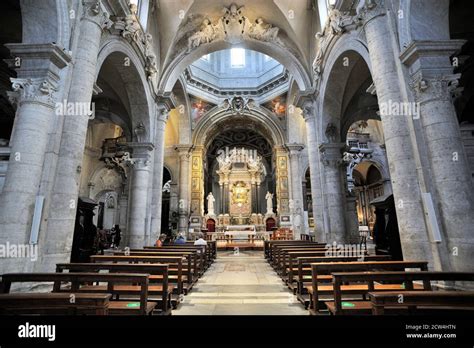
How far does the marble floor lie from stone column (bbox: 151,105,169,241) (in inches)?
→ 170

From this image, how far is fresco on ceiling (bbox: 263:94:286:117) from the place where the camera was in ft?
65.0

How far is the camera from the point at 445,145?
4.53 m

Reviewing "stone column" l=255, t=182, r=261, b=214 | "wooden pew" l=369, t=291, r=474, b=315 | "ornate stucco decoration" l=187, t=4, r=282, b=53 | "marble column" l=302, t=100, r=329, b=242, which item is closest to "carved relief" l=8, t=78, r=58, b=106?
"wooden pew" l=369, t=291, r=474, b=315

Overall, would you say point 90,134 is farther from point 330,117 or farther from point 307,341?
point 307,341

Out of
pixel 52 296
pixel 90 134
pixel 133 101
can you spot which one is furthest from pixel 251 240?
pixel 52 296

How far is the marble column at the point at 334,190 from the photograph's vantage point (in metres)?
9.52

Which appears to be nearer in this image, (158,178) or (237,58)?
(158,178)

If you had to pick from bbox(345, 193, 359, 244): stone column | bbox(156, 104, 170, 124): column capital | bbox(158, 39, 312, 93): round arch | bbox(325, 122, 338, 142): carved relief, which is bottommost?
bbox(345, 193, 359, 244): stone column

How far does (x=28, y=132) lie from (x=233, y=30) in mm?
10526

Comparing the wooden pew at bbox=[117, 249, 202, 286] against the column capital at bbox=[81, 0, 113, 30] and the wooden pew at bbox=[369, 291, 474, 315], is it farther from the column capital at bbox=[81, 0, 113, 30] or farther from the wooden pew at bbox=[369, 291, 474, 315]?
the column capital at bbox=[81, 0, 113, 30]

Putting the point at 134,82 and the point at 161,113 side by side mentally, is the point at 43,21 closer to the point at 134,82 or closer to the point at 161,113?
the point at 134,82

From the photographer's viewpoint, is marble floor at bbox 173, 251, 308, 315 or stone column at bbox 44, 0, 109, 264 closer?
marble floor at bbox 173, 251, 308, 315

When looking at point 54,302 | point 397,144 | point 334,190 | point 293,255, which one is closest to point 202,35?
point 334,190

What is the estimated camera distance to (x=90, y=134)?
16141 millimetres
